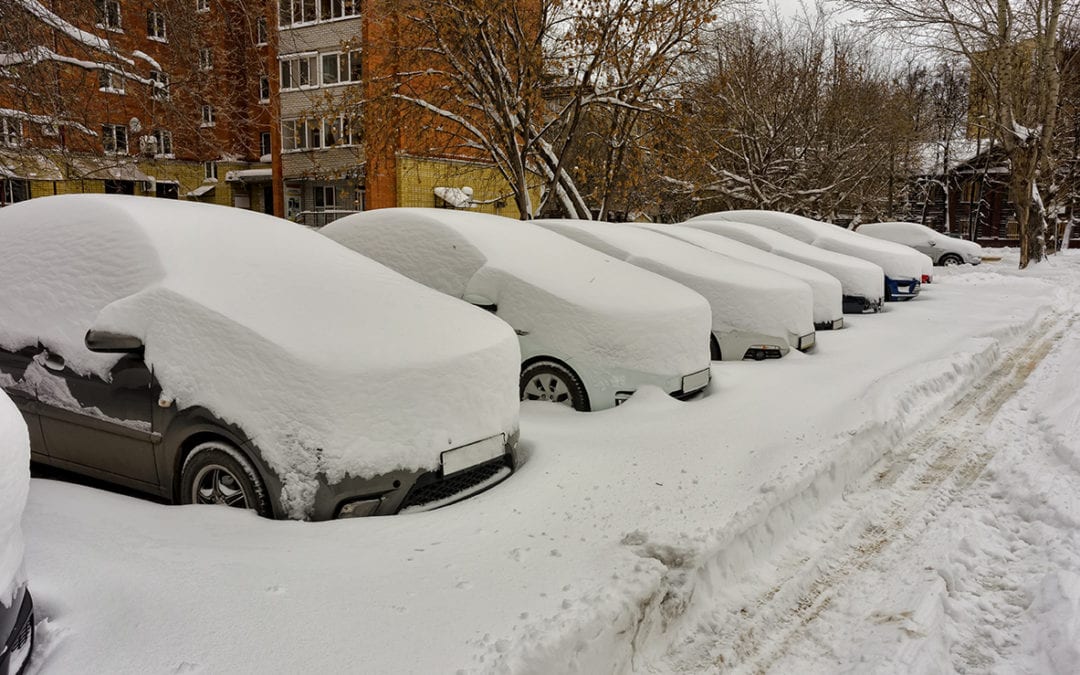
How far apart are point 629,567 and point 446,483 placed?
3.42 feet

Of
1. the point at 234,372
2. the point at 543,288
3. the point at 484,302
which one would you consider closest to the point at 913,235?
the point at 543,288

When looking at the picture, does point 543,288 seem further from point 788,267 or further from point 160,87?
point 160,87

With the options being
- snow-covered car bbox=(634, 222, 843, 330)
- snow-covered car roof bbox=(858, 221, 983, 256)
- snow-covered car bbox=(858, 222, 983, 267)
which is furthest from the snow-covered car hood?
snow-covered car roof bbox=(858, 221, 983, 256)

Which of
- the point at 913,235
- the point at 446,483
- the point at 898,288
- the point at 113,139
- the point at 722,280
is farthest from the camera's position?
the point at 913,235

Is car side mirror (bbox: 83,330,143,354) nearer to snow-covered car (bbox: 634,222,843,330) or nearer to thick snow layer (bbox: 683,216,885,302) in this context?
snow-covered car (bbox: 634,222,843,330)

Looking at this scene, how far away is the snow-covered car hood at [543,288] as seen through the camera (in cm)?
507

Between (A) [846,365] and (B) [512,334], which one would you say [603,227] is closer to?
(A) [846,365]

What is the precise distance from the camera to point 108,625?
219 centimetres

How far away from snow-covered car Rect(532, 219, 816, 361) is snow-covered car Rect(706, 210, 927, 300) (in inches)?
209

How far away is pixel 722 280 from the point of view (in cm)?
699

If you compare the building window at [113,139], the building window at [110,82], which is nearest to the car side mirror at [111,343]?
the building window at [110,82]

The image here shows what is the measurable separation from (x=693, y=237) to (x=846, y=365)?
341 centimetres

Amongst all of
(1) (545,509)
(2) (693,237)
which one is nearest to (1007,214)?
(2) (693,237)

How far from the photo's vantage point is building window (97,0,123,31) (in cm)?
846
